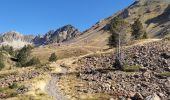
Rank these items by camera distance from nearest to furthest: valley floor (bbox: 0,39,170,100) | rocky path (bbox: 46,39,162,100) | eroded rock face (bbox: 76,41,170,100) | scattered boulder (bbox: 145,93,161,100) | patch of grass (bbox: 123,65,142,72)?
1. scattered boulder (bbox: 145,93,161,100)
2. valley floor (bbox: 0,39,170,100)
3. eroded rock face (bbox: 76,41,170,100)
4. rocky path (bbox: 46,39,162,100)
5. patch of grass (bbox: 123,65,142,72)

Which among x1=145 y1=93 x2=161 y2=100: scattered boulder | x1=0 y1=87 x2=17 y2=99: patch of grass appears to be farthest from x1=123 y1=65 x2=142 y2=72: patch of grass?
x1=0 y1=87 x2=17 y2=99: patch of grass

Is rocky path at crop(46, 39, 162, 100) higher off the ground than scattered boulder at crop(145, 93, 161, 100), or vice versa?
rocky path at crop(46, 39, 162, 100)

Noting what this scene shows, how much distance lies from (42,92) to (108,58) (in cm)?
3008

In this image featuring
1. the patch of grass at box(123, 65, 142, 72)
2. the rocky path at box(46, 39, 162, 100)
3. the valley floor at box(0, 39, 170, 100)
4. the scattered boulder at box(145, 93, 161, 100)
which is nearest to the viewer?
the scattered boulder at box(145, 93, 161, 100)

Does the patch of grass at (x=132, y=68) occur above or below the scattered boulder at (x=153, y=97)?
above

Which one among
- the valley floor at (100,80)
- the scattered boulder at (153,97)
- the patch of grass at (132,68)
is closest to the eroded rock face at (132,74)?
the valley floor at (100,80)

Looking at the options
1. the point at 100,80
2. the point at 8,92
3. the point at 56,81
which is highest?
the point at 56,81

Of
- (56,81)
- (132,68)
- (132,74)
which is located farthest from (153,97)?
(56,81)

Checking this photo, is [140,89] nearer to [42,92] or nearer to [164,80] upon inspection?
[164,80]

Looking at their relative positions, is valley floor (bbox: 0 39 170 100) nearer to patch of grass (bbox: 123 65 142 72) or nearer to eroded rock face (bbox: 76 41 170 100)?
eroded rock face (bbox: 76 41 170 100)

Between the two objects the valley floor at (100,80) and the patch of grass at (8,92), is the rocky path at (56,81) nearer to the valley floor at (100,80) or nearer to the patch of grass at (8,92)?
the valley floor at (100,80)

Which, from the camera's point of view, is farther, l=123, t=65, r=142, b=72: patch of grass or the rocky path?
l=123, t=65, r=142, b=72: patch of grass

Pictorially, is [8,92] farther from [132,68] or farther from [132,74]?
[132,68]

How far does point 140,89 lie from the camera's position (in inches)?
2104
